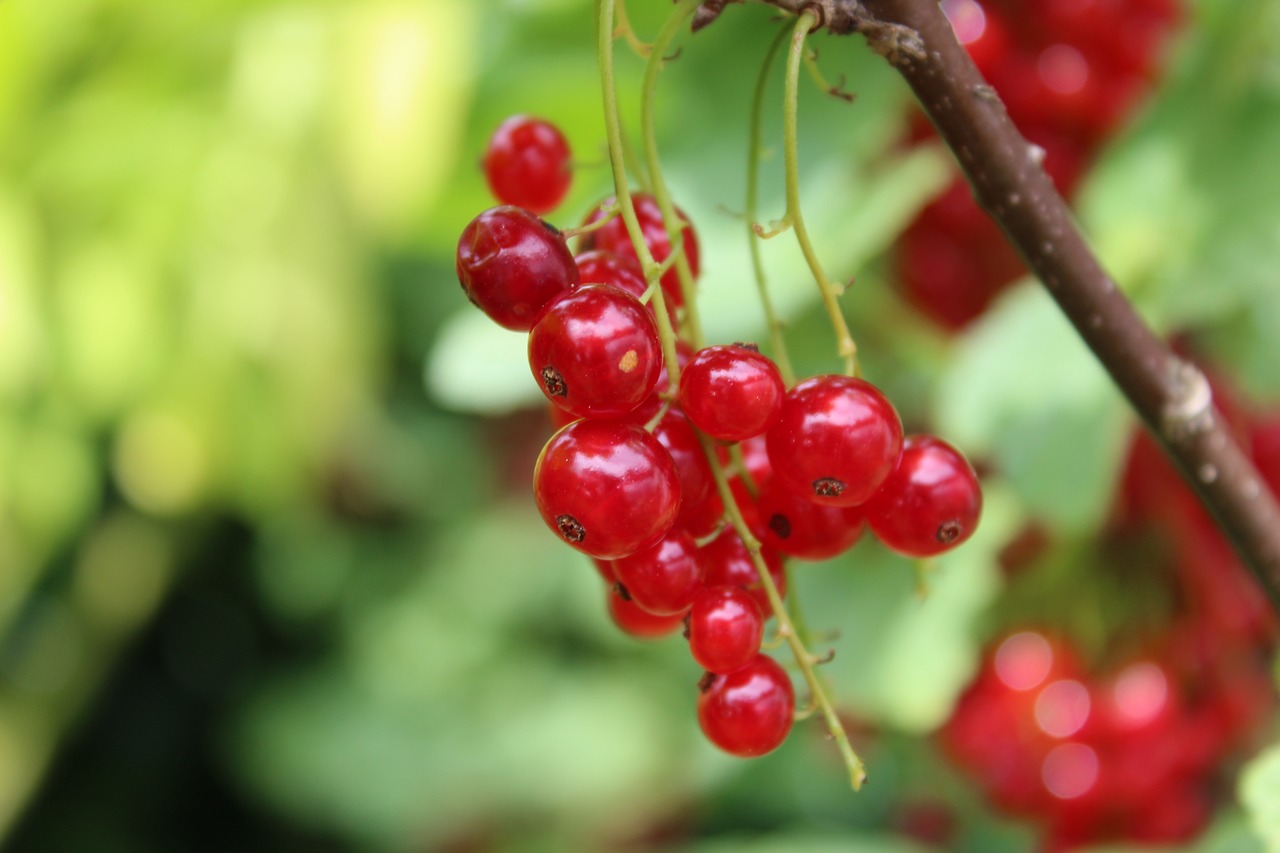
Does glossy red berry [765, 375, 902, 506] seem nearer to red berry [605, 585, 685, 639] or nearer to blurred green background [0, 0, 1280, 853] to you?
red berry [605, 585, 685, 639]

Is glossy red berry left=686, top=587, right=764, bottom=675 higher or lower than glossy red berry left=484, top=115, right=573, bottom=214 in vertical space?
lower

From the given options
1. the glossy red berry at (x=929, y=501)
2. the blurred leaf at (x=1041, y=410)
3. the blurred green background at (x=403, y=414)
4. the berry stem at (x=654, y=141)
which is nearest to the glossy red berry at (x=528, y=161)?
the blurred green background at (x=403, y=414)

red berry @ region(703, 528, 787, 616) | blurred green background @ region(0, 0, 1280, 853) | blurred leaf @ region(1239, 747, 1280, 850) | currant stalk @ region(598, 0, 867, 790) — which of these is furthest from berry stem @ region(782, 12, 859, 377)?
blurred leaf @ region(1239, 747, 1280, 850)

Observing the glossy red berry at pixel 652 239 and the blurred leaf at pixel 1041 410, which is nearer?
the glossy red berry at pixel 652 239

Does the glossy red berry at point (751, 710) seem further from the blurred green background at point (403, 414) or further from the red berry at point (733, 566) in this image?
the blurred green background at point (403, 414)

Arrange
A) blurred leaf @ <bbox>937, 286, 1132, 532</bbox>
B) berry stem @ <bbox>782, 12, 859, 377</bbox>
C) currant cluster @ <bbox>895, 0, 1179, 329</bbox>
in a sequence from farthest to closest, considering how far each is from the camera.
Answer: currant cluster @ <bbox>895, 0, 1179, 329</bbox>
blurred leaf @ <bbox>937, 286, 1132, 532</bbox>
berry stem @ <bbox>782, 12, 859, 377</bbox>

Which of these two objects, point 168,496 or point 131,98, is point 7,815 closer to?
point 168,496

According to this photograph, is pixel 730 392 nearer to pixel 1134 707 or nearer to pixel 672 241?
pixel 672 241
